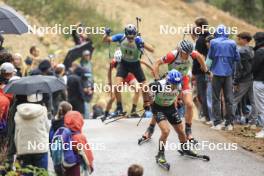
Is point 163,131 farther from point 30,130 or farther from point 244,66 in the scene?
point 244,66

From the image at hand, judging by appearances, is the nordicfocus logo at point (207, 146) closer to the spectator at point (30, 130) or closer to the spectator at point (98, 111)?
the spectator at point (30, 130)

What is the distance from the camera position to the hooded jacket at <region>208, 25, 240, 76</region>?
14.6 meters

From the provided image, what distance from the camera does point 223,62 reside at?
48.2 ft

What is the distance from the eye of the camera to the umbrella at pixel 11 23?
13672 mm

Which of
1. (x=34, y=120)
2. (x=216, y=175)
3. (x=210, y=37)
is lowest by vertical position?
(x=216, y=175)

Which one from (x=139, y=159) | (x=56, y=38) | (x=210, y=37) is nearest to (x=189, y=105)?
(x=139, y=159)

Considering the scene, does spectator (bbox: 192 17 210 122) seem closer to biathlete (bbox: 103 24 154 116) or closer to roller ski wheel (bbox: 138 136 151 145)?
biathlete (bbox: 103 24 154 116)

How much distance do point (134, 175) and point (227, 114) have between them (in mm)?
6163

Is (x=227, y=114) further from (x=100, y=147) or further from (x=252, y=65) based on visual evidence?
(x=100, y=147)

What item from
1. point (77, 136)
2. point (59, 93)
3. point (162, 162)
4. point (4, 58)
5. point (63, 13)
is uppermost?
point (63, 13)

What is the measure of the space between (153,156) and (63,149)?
3.23 m

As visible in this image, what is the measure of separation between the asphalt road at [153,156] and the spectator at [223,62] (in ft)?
2.71

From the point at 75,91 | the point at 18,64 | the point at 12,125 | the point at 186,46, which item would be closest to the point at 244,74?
the point at 186,46

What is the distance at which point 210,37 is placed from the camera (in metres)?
15.3
